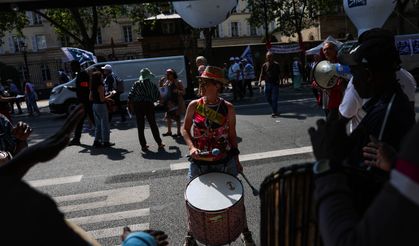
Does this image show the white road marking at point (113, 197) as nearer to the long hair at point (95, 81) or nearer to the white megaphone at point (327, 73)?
the white megaphone at point (327, 73)

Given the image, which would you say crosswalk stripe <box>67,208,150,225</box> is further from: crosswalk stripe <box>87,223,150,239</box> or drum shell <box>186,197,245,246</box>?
drum shell <box>186,197,245,246</box>

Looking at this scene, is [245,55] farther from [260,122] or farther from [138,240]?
[138,240]

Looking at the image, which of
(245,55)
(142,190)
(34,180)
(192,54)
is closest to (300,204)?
(142,190)

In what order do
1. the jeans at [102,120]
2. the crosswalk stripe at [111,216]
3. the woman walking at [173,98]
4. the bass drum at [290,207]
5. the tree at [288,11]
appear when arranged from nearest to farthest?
1. the bass drum at [290,207]
2. the crosswalk stripe at [111,216]
3. the jeans at [102,120]
4. the woman walking at [173,98]
5. the tree at [288,11]

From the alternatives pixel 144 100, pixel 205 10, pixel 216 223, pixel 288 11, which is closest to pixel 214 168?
pixel 216 223

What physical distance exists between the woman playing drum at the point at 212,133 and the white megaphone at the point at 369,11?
12.7ft

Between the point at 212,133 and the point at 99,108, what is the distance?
5.46 meters

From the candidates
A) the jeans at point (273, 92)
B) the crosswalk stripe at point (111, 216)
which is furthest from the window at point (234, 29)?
the crosswalk stripe at point (111, 216)

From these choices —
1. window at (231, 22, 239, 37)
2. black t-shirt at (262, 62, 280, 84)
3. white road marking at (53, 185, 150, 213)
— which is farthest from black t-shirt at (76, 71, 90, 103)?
window at (231, 22, 239, 37)

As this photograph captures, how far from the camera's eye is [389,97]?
1.94 meters

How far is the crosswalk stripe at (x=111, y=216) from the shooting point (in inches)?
189

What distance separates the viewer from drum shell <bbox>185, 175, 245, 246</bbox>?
123 inches

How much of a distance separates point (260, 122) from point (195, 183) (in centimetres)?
693

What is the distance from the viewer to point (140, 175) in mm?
6422
